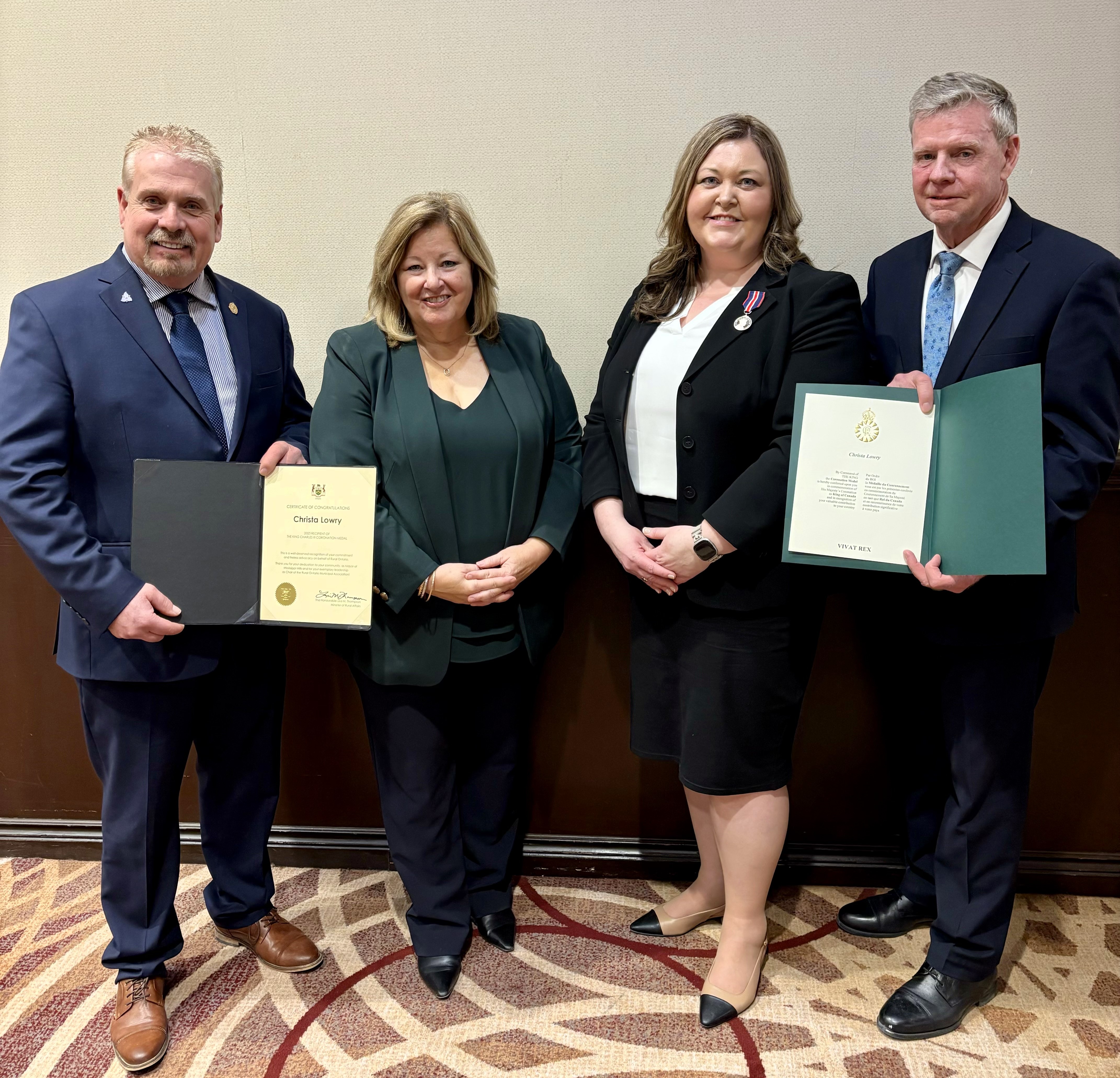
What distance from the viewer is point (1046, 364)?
162 centimetres

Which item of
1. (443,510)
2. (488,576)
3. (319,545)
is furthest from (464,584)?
(319,545)

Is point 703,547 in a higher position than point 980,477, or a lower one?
lower

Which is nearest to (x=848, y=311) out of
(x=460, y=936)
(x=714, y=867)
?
(x=714, y=867)

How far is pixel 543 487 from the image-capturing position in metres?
2.04

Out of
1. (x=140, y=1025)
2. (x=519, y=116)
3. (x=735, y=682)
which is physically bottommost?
(x=140, y=1025)

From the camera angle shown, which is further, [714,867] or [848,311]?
[714,867]

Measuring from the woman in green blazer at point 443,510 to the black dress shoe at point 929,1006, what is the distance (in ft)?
3.19

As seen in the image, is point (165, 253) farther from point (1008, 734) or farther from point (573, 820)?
point (1008, 734)

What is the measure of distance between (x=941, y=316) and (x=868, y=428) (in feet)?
1.07

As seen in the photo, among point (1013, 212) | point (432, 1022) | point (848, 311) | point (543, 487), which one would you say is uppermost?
point (1013, 212)

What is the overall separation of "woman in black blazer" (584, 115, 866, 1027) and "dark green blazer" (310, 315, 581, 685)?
15 centimetres

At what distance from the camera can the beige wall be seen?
2.23 m

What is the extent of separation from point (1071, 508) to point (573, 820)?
60.9 inches

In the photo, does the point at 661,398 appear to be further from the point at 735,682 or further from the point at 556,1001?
the point at 556,1001
